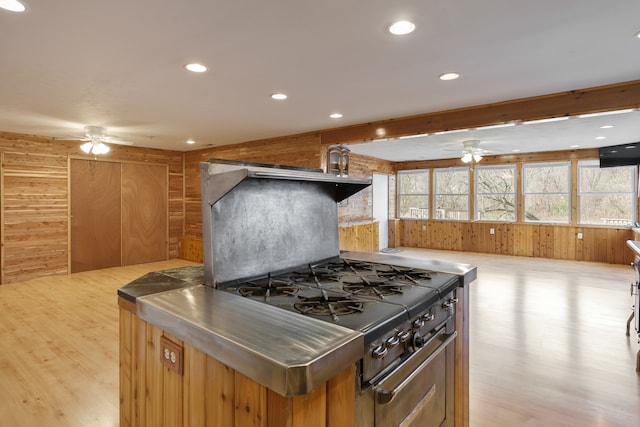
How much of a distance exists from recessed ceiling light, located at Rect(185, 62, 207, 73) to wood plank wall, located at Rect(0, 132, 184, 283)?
4.85m

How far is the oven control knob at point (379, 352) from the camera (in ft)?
4.07

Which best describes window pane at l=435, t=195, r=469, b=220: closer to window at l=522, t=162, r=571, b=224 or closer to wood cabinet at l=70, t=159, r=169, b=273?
window at l=522, t=162, r=571, b=224

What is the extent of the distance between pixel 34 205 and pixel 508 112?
24.4ft

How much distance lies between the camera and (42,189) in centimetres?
620

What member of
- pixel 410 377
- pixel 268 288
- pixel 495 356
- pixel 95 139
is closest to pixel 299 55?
pixel 268 288

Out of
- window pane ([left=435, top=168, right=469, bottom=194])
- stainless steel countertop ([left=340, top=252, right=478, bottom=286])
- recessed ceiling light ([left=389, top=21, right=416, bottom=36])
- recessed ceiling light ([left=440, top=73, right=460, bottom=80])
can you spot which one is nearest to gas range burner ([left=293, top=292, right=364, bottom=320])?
stainless steel countertop ([left=340, top=252, right=478, bottom=286])

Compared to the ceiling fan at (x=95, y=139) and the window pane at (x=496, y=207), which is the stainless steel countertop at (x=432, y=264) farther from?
the window pane at (x=496, y=207)

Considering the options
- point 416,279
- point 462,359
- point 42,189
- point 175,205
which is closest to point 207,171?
point 416,279

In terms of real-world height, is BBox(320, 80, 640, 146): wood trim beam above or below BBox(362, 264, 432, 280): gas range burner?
above

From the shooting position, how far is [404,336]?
1.42 m

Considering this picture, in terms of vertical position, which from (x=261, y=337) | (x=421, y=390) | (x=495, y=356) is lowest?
(x=495, y=356)

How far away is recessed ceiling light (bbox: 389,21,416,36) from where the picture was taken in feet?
7.34

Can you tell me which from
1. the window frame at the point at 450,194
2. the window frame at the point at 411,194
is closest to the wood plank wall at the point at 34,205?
the window frame at the point at 411,194

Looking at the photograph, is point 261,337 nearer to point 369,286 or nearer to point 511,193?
point 369,286
